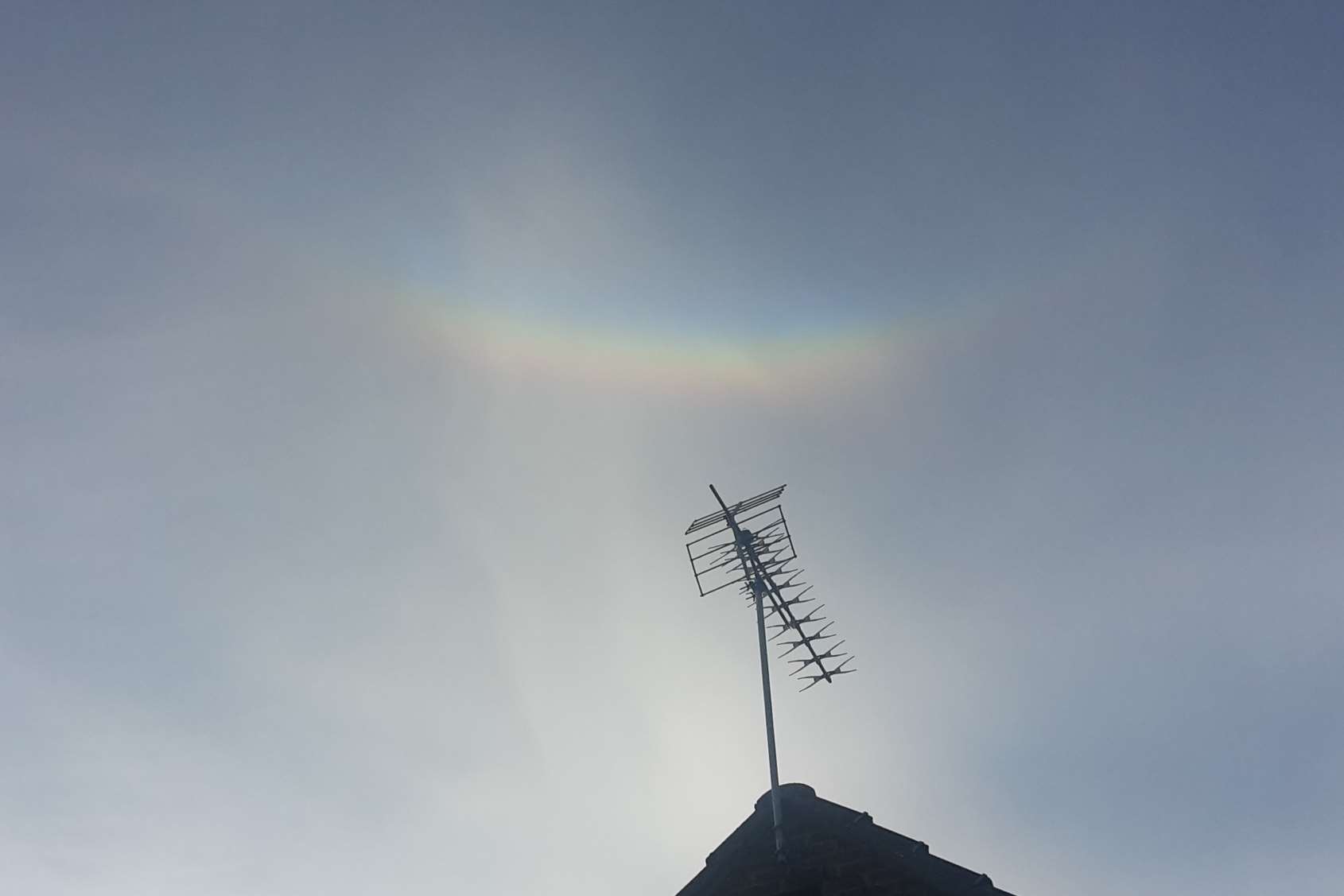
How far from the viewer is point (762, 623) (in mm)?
17156

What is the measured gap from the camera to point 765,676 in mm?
16312

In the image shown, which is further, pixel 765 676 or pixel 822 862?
pixel 765 676

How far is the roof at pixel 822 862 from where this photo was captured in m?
12.4

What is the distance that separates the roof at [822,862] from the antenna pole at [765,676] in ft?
0.39

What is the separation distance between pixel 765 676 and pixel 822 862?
12.1ft

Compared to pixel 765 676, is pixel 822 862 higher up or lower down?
lower down

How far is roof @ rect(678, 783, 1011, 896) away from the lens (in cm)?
1242

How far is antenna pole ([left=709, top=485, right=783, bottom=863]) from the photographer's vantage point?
13.7 metres

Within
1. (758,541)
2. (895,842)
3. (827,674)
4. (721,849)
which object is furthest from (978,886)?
(758,541)

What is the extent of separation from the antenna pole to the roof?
12 centimetres

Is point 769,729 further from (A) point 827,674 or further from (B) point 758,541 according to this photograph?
(B) point 758,541

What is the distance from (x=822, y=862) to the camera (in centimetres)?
1313

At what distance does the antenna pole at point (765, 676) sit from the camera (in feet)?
44.8

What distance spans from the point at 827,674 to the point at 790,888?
15.6 feet
